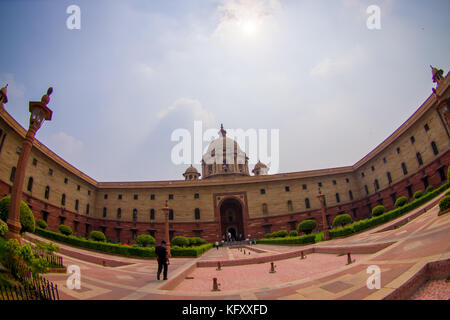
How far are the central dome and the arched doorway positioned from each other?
268 inches

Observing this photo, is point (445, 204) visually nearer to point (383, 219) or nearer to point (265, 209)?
point (383, 219)

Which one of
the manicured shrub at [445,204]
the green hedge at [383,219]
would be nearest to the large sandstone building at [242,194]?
the green hedge at [383,219]

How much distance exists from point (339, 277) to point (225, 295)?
2.69 meters

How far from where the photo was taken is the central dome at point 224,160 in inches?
1704

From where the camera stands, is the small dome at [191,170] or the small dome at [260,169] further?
the small dome at [260,169]

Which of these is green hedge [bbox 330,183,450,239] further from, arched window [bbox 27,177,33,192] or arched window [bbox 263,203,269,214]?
arched window [bbox 27,177,33,192]

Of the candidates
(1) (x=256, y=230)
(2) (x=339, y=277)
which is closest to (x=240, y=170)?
(1) (x=256, y=230)

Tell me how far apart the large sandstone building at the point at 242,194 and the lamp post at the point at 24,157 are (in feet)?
65.5

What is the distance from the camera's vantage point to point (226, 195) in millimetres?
33531

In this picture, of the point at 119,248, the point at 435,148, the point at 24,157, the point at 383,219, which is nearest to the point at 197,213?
the point at 119,248

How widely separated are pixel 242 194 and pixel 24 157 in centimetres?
2906

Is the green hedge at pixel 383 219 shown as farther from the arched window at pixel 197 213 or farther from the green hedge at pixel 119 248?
the arched window at pixel 197 213
